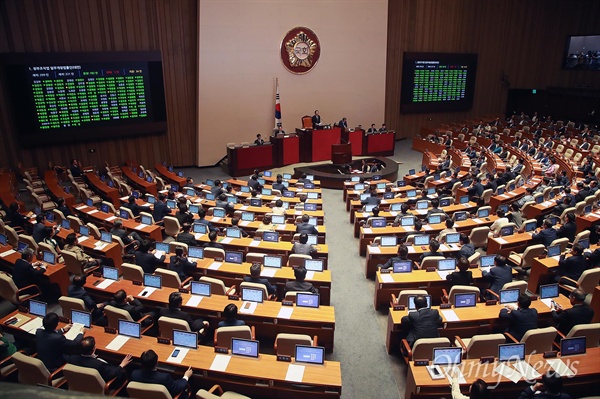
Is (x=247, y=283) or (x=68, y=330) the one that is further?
(x=247, y=283)

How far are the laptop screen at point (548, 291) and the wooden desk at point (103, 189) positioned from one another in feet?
35.7

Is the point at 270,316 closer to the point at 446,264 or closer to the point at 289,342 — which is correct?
the point at 289,342

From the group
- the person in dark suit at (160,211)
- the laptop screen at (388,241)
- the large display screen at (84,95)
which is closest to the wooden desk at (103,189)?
the large display screen at (84,95)

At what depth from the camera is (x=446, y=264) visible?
22.6 ft

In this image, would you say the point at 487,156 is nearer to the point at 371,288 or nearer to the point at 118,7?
the point at 371,288

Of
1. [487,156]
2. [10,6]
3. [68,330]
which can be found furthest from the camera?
[487,156]

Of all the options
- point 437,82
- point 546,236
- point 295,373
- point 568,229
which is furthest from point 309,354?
point 437,82

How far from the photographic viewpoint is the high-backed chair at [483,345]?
483cm

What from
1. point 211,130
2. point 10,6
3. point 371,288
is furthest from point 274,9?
point 371,288

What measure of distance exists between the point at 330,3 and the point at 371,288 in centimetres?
1352

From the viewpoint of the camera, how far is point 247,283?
6.16m

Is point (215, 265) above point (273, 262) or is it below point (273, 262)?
below

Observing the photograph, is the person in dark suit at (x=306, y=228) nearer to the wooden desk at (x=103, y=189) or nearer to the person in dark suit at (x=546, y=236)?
the person in dark suit at (x=546, y=236)

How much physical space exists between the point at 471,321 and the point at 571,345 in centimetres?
114
